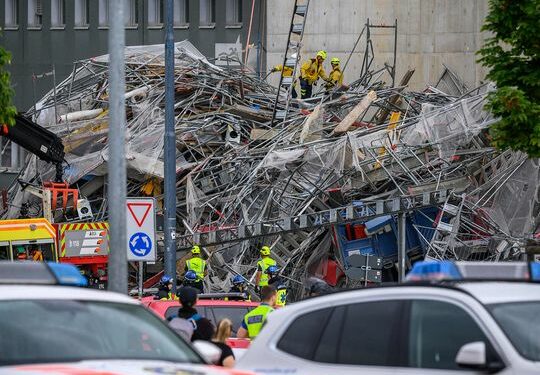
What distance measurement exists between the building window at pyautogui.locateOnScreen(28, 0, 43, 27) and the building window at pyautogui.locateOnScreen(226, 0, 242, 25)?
7.30 metres

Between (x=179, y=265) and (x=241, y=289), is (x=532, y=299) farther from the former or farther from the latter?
(x=179, y=265)

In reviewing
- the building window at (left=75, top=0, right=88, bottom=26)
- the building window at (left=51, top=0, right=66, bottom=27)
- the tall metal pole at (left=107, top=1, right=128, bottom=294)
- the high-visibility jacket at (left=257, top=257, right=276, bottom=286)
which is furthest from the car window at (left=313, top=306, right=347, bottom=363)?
the building window at (left=51, top=0, right=66, bottom=27)

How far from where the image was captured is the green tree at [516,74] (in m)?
17.0

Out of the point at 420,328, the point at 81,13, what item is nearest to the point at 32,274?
the point at 420,328

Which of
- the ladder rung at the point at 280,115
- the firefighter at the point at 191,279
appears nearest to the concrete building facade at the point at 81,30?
the ladder rung at the point at 280,115

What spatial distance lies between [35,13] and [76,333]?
4239cm

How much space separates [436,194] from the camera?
2684cm

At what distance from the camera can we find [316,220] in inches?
1062

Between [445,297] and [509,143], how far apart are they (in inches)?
385

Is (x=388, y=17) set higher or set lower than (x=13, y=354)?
higher

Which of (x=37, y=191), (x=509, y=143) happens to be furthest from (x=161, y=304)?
(x=37, y=191)

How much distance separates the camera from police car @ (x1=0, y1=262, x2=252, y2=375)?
751 centimetres

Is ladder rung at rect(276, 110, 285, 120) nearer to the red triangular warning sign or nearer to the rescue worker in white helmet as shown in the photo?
the rescue worker in white helmet

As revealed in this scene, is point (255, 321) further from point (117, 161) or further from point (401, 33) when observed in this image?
point (401, 33)
